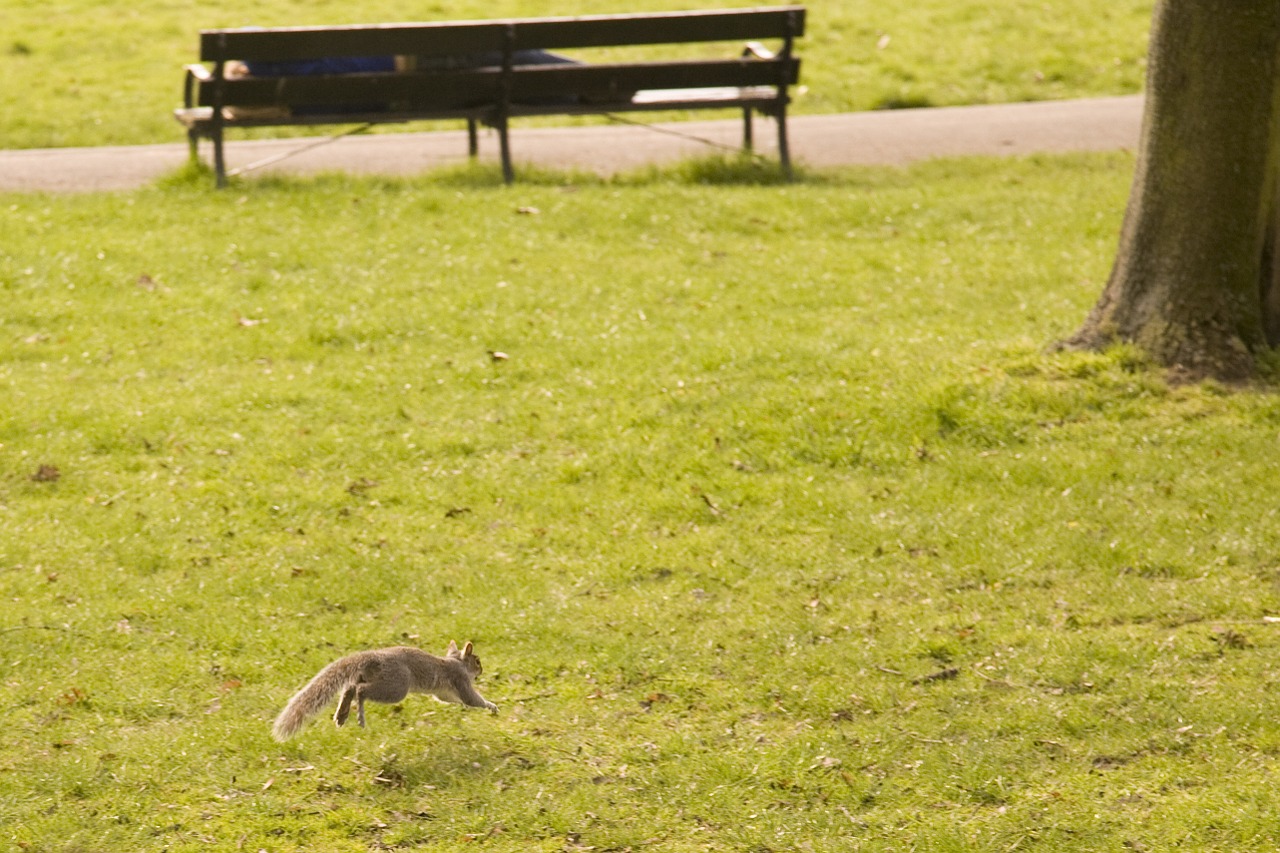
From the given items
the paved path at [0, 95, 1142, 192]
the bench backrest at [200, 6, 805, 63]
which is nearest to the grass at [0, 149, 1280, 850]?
the bench backrest at [200, 6, 805, 63]

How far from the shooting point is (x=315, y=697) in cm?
579

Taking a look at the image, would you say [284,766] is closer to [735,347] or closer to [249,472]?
[249,472]

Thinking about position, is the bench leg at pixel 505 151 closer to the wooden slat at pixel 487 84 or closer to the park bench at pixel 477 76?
the park bench at pixel 477 76

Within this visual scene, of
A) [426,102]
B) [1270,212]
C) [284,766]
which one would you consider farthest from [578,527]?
[426,102]

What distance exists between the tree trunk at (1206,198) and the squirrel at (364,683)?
5465 millimetres

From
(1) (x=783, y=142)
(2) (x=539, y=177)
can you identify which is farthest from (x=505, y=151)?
(1) (x=783, y=142)

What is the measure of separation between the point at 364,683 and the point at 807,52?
1569 cm

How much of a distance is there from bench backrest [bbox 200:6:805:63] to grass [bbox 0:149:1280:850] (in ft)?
4.25

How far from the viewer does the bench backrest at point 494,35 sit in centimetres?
1258

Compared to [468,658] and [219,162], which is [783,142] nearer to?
[219,162]

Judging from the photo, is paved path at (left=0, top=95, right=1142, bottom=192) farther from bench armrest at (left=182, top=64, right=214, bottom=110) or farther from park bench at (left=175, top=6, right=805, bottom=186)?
park bench at (left=175, top=6, right=805, bottom=186)

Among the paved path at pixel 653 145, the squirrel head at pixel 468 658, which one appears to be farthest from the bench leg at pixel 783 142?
the squirrel head at pixel 468 658

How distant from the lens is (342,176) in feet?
45.2

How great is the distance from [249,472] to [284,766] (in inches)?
118
